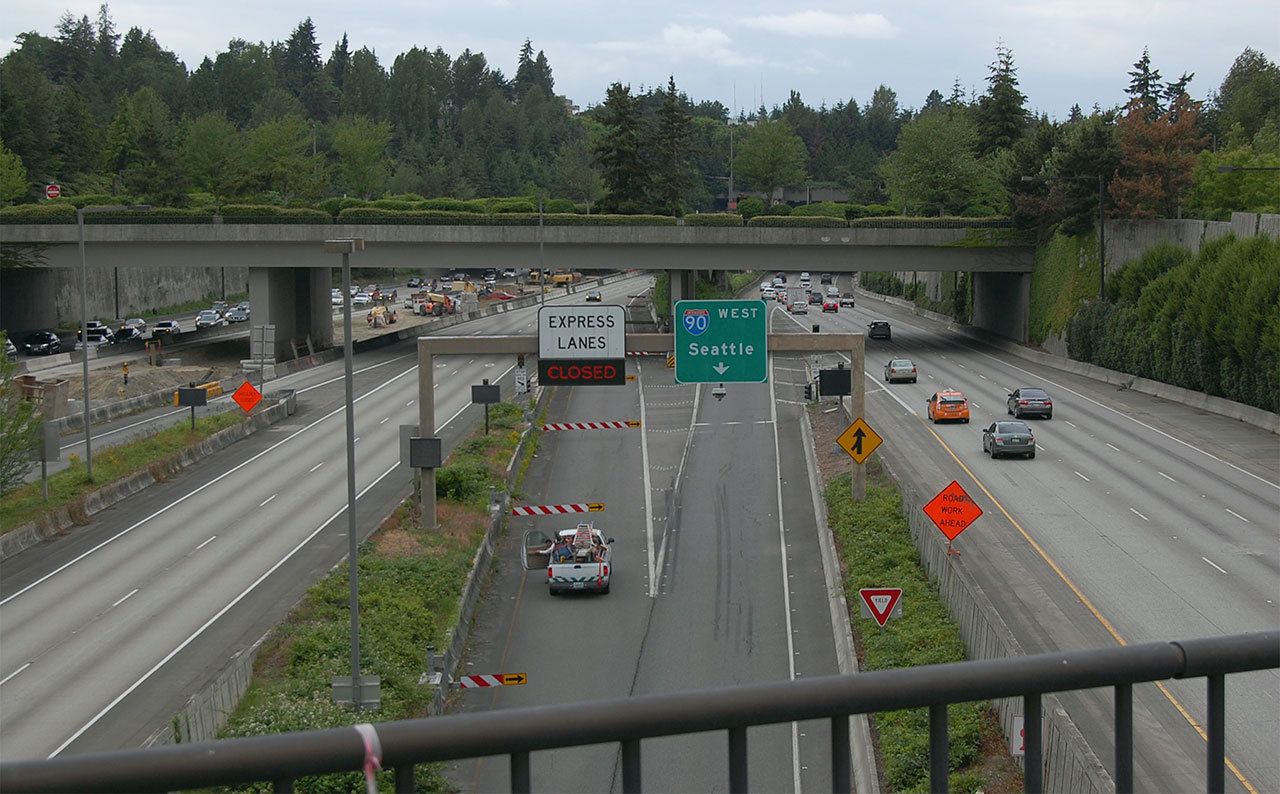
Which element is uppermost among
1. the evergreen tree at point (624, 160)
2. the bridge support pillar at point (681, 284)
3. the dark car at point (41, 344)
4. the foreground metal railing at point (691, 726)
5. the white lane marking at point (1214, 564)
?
the evergreen tree at point (624, 160)

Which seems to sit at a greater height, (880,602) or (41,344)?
(41,344)

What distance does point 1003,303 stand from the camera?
96125mm

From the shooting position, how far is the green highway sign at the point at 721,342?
39.0 metres

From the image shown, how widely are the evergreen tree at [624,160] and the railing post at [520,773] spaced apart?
101010 millimetres

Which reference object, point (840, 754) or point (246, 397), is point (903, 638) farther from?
point (246, 397)

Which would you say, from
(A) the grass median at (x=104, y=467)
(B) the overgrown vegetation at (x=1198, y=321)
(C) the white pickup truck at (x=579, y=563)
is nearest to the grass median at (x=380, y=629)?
(C) the white pickup truck at (x=579, y=563)

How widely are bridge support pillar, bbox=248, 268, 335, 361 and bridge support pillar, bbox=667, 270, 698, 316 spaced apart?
2292 centimetres

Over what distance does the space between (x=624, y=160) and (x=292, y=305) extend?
27101 mm

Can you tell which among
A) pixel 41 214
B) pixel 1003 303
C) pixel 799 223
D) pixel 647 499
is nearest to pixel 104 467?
pixel 647 499

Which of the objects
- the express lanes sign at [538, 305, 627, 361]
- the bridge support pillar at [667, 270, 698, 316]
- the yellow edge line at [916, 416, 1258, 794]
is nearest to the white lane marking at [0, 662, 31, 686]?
the express lanes sign at [538, 305, 627, 361]

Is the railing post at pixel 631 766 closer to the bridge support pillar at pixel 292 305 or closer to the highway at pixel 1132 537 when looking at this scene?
the highway at pixel 1132 537

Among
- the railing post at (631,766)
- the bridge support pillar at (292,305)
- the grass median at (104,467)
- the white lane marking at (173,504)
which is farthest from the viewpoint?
the bridge support pillar at (292,305)

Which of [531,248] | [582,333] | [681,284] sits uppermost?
[531,248]

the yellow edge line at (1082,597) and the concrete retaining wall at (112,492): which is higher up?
the yellow edge line at (1082,597)
